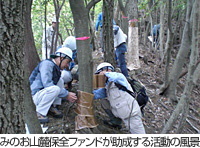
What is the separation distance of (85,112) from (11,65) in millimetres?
1718

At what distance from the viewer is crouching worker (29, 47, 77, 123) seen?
10.8 ft

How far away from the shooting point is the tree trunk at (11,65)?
1504 mm

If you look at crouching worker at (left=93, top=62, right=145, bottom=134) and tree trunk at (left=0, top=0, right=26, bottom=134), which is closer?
tree trunk at (left=0, top=0, right=26, bottom=134)

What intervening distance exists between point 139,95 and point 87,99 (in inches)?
40.5

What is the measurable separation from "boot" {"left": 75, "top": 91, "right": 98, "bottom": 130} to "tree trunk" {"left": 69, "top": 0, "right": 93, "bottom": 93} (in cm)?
12

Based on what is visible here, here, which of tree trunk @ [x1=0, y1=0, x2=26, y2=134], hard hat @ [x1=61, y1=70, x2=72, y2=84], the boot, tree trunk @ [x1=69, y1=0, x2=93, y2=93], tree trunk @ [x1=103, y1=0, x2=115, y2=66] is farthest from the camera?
hard hat @ [x1=61, y1=70, x2=72, y2=84]

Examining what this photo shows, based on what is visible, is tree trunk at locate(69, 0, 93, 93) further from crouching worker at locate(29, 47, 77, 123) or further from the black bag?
the black bag

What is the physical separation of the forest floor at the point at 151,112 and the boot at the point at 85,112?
10 cm

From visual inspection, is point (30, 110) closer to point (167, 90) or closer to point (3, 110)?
point (3, 110)

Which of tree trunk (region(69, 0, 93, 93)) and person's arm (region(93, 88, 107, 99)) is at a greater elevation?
tree trunk (region(69, 0, 93, 93))

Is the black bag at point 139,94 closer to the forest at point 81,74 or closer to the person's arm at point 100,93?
the person's arm at point 100,93

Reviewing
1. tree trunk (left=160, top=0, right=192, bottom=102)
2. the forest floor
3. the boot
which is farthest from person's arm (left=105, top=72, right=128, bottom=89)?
tree trunk (left=160, top=0, right=192, bottom=102)

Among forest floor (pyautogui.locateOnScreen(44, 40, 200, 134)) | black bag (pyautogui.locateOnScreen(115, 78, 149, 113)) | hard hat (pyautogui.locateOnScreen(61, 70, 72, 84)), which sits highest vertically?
hard hat (pyautogui.locateOnScreen(61, 70, 72, 84))

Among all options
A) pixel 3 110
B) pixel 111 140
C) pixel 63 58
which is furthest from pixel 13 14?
pixel 63 58
